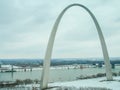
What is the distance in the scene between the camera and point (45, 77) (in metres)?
34.4

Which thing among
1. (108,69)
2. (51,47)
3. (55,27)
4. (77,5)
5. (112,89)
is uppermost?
(77,5)

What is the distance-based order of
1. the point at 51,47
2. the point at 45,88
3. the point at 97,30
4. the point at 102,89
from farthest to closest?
the point at 97,30 < the point at 51,47 < the point at 45,88 < the point at 102,89

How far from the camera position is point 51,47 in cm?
3550

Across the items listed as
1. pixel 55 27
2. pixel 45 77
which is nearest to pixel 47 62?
pixel 45 77

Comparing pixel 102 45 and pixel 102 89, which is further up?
pixel 102 45

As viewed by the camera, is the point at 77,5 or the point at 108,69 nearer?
the point at 77,5

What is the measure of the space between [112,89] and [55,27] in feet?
35.8

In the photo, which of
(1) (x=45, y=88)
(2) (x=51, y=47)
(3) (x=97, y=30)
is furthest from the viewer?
(3) (x=97, y=30)

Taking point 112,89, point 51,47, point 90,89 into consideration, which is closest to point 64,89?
point 90,89

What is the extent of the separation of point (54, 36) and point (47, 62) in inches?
135

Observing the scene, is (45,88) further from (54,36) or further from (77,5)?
(77,5)

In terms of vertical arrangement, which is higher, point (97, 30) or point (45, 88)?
point (97, 30)

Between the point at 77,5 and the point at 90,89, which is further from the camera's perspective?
the point at 77,5

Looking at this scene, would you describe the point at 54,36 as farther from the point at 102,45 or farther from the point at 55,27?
the point at 102,45
